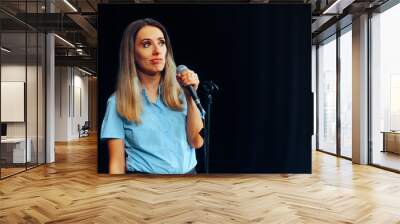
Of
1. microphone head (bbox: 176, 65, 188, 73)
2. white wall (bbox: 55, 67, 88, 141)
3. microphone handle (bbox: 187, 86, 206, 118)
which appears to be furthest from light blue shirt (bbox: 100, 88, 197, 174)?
white wall (bbox: 55, 67, 88, 141)

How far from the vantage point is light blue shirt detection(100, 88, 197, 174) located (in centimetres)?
660

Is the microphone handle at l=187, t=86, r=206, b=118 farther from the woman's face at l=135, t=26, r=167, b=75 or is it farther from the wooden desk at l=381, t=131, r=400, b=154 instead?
the wooden desk at l=381, t=131, r=400, b=154

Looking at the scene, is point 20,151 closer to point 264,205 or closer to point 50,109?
point 50,109

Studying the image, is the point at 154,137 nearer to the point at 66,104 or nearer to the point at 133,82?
the point at 133,82

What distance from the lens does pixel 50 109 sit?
8797 millimetres

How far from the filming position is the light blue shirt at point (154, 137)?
6602mm

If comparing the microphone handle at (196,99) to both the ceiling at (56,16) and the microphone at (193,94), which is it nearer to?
the microphone at (193,94)

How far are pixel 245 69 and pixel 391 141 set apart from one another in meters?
3.62

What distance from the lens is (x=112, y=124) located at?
666 cm

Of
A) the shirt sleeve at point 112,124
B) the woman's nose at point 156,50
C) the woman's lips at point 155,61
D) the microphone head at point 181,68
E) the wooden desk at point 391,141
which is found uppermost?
the woman's nose at point 156,50

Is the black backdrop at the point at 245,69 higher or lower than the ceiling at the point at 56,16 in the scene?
lower

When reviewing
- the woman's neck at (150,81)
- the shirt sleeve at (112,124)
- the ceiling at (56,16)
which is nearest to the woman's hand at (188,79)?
the woman's neck at (150,81)

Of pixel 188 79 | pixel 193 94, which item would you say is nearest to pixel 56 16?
pixel 188 79

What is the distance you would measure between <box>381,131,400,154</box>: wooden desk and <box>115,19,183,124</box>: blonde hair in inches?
171
